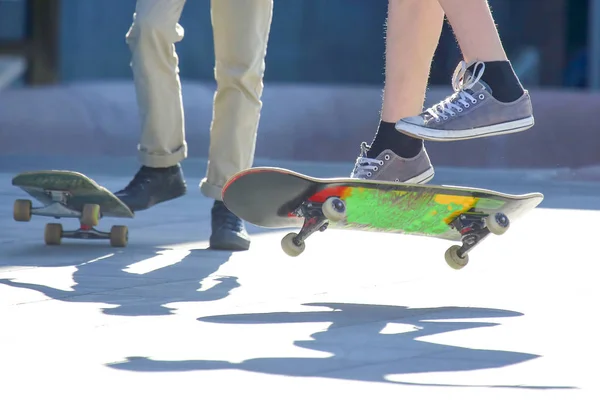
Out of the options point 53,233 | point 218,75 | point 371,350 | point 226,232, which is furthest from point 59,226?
point 371,350

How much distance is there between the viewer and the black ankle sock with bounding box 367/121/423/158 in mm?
3941

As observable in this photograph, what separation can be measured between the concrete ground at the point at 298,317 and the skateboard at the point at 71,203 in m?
0.08

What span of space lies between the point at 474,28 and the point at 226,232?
1.50m

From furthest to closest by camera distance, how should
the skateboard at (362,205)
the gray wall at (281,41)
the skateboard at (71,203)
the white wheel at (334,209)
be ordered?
the gray wall at (281,41) < the skateboard at (71,203) < the skateboard at (362,205) < the white wheel at (334,209)

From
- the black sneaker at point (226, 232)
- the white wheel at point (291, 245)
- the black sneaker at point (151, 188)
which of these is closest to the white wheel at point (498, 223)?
the white wheel at point (291, 245)

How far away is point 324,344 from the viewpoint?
3004 millimetres

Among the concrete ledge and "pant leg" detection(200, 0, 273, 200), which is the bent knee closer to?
"pant leg" detection(200, 0, 273, 200)

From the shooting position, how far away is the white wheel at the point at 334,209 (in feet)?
11.6

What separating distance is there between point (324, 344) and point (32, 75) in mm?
15505

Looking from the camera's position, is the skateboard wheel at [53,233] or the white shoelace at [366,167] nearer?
the white shoelace at [366,167]

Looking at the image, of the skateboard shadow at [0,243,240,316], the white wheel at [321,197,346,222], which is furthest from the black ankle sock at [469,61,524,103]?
the skateboard shadow at [0,243,240,316]

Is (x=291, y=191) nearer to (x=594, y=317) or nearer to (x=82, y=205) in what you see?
(x=594, y=317)

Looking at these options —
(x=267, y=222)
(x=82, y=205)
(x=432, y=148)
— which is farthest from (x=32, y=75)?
(x=267, y=222)

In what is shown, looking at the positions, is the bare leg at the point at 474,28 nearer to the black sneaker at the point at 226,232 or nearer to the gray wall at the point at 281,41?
the black sneaker at the point at 226,232
